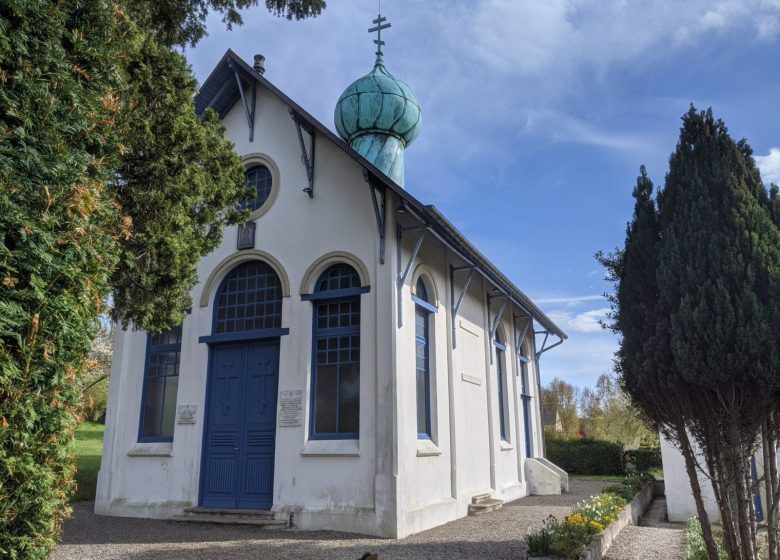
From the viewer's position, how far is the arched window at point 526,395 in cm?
1719

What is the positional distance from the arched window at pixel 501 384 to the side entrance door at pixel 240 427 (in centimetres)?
639

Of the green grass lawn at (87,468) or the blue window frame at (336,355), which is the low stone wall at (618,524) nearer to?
the blue window frame at (336,355)

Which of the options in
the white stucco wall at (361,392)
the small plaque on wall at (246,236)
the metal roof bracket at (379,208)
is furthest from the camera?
the small plaque on wall at (246,236)

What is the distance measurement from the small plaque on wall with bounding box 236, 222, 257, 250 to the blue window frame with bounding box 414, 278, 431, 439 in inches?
124

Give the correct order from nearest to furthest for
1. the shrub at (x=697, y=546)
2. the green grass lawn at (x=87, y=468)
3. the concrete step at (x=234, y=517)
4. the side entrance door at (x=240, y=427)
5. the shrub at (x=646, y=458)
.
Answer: the shrub at (x=697, y=546) → the concrete step at (x=234, y=517) → the side entrance door at (x=240, y=427) → the green grass lawn at (x=87, y=468) → the shrub at (x=646, y=458)

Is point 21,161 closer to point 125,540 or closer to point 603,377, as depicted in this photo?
point 125,540

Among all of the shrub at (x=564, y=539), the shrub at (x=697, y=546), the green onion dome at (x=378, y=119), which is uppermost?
the green onion dome at (x=378, y=119)

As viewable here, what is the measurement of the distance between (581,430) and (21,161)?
37.9m

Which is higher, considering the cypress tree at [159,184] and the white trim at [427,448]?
the cypress tree at [159,184]

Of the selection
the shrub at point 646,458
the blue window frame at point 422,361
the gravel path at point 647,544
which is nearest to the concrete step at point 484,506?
the blue window frame at point 422,361

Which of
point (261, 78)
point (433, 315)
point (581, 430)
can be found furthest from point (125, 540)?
point (581, 430)

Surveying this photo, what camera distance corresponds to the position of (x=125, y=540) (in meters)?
8.55

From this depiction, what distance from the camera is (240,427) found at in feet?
34.4

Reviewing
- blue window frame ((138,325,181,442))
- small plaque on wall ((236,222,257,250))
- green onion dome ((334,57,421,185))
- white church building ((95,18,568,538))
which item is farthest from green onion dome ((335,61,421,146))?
blue window frame ((138,325,181,442))
